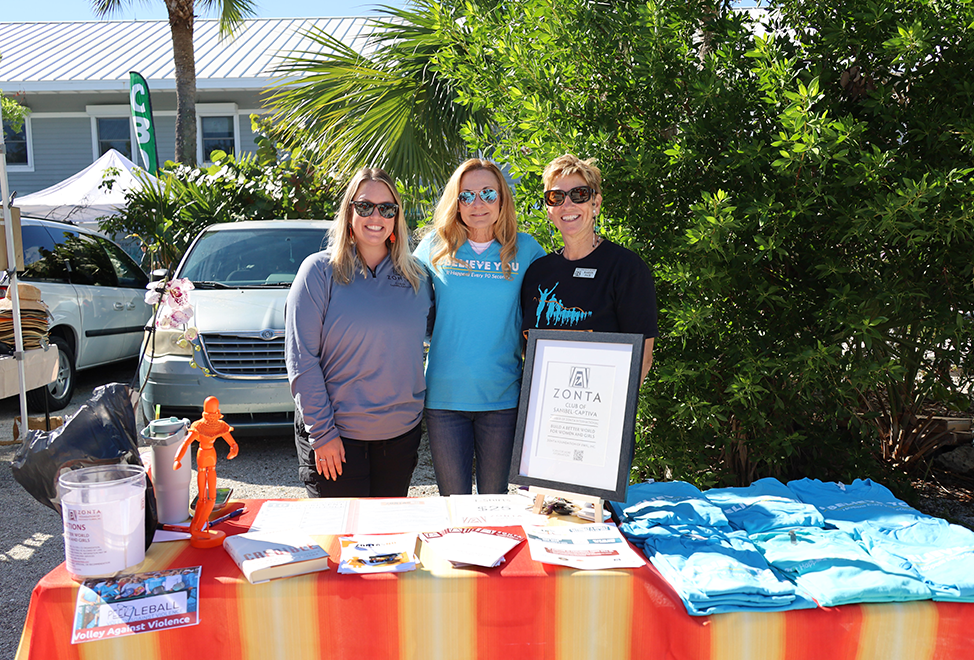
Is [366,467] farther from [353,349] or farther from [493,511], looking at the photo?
[493,511]

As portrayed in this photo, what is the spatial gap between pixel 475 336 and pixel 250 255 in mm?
4142

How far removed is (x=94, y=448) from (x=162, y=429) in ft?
0.58

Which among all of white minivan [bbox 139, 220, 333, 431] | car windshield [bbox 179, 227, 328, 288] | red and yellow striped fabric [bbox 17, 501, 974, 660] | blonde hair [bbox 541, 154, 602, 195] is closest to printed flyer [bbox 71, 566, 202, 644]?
red and yellow striped fabric [bbox 17, 501, 974, 660]

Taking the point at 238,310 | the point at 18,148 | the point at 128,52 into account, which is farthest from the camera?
the point at 128,52

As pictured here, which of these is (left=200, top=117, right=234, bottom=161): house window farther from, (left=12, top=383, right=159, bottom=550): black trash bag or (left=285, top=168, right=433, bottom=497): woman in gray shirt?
(left=12, top=383, right=159, bottom=550): black trash bag

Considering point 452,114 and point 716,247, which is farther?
point 452,114

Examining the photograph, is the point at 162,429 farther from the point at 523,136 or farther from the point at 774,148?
the point at 774,148

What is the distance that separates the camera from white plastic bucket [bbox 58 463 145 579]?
1.59 metres

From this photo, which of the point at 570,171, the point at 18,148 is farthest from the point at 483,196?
the point at 18,148

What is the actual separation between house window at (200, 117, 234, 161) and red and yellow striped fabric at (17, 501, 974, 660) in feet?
56.3

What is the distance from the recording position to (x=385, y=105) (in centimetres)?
560

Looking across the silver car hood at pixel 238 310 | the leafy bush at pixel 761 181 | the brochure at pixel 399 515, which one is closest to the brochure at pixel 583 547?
the brochure at pixel 399 515

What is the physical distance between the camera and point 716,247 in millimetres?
2836

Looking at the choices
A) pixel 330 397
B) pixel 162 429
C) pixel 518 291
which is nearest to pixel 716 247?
pixel 518 291
